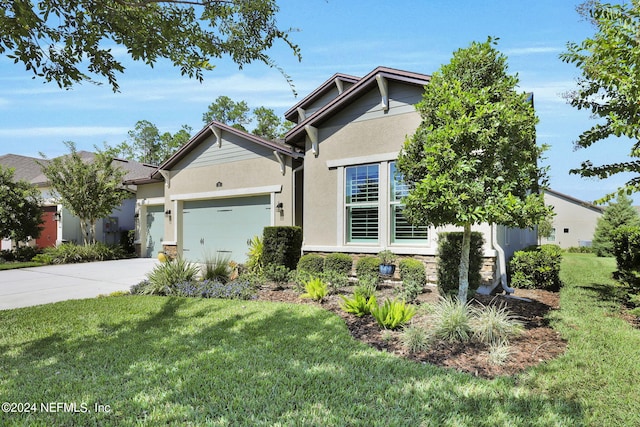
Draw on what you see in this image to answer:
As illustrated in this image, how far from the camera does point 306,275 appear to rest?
8688 mm

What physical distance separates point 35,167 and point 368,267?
2433cm

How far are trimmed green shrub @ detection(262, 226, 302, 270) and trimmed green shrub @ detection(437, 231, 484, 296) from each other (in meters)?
4.18

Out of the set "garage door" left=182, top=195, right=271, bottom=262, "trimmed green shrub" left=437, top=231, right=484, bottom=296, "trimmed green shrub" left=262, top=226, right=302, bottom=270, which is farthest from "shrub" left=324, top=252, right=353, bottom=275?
"garage door" left=182, top=195, right=271, bottom=262

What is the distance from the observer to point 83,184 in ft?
50.2

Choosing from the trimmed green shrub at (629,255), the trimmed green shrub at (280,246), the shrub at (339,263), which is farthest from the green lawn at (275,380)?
the trimmed green shrub at (280,246)

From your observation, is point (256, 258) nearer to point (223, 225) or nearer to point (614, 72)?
point (223, 225)

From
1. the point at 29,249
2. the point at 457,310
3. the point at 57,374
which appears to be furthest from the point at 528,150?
the point at 29,249

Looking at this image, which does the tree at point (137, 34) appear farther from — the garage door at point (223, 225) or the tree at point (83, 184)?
the tree at point (83, 184)

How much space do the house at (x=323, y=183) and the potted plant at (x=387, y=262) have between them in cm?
44

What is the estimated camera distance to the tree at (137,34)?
16.0 ft

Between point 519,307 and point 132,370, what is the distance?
259 inches

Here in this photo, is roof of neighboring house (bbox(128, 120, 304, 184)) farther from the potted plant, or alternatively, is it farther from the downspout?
the downspout

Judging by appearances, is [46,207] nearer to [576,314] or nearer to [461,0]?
[461,0]

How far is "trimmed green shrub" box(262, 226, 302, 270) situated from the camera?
952 cm
